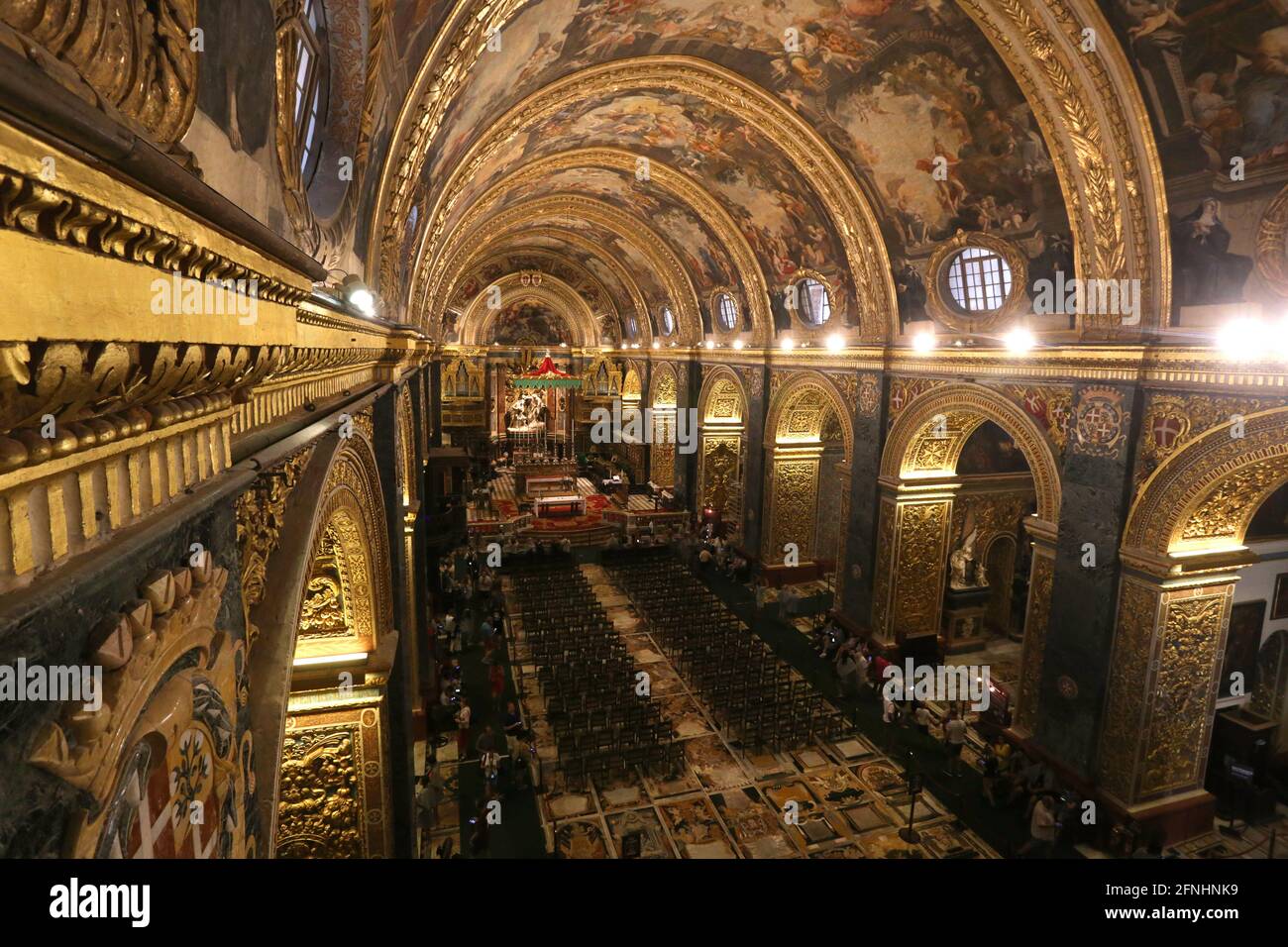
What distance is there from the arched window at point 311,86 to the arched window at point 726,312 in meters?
17.7

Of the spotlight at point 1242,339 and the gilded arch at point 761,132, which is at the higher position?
the gilded arch at point 761,132

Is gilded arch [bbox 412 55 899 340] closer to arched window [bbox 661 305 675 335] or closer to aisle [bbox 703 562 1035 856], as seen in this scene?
aisle [bbox 703 562 1035 856]

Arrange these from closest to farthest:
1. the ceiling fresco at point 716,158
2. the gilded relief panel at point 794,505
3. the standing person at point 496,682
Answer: the standing person at point 496,682 < the ceiling fresco at point 716,158 < the gilded relief panel at point 794,505

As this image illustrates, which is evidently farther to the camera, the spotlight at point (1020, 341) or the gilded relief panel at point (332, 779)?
the spotlight at point (1020, 341)

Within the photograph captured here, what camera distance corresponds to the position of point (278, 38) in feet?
9.29

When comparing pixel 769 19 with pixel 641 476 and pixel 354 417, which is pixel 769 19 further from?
pixel 641 476

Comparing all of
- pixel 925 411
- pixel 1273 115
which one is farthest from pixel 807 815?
pixel 1273 115

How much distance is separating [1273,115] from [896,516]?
8366 mm

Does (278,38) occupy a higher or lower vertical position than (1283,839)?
higher

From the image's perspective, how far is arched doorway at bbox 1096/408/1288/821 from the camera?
8750 millimetres

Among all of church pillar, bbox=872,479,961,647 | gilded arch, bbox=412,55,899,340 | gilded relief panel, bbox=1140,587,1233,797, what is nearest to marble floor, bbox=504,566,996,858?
gilded relief panel, bbox=1140,587,1233,797

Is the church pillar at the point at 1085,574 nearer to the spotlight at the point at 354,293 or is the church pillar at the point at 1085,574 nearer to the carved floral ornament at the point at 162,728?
the spotlight at the point at 354,293

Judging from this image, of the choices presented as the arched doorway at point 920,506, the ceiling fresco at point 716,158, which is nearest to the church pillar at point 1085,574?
the arched doorway at point 920,506

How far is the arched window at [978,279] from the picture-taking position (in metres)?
11.4
